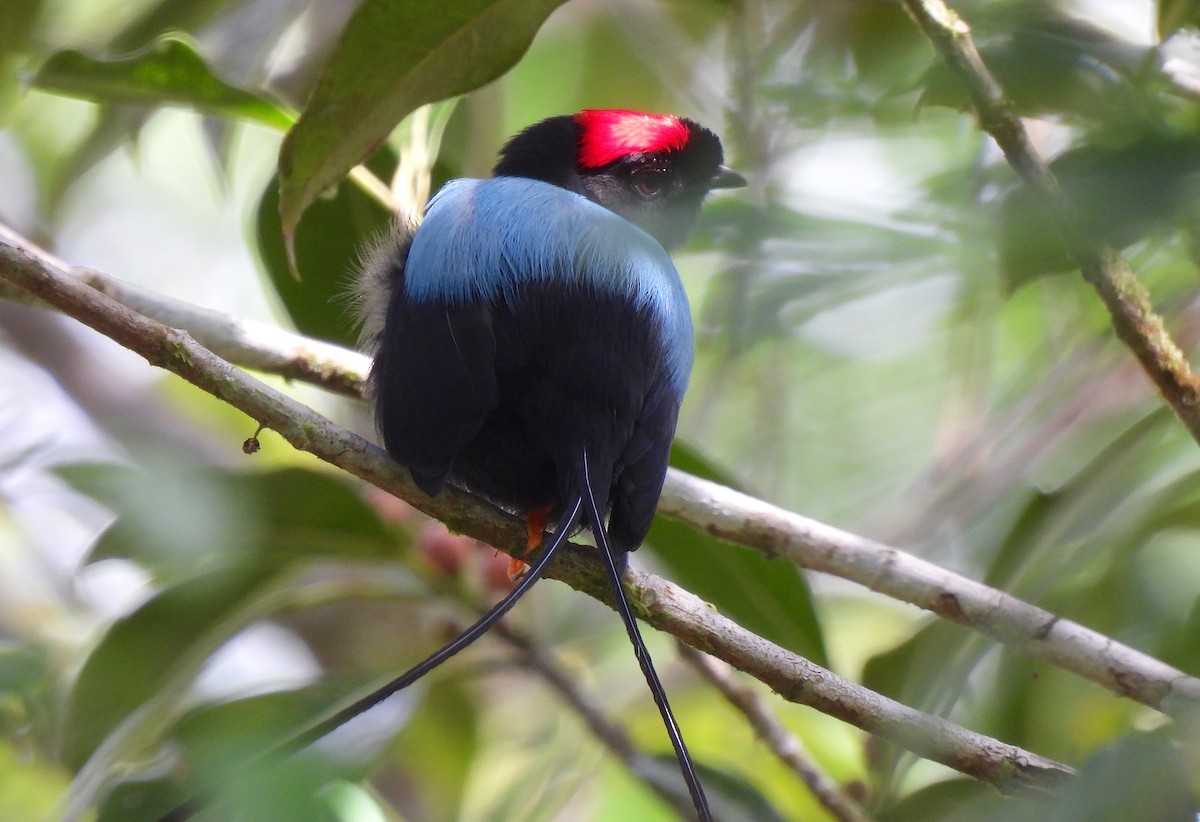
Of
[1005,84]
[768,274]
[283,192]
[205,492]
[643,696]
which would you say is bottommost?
[643,696]

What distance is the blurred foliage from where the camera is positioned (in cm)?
144

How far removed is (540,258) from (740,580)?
1032 mm

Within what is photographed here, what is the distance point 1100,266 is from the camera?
1613 mm

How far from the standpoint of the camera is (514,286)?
7.19ft

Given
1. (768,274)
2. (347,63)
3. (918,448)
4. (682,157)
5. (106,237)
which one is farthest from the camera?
(106,237)

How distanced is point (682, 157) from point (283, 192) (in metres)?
1.10

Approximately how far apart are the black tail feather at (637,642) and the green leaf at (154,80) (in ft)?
4.49

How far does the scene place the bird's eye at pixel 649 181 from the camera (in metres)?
2.98

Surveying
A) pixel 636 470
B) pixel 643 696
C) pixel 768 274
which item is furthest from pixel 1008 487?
pixel 768 274

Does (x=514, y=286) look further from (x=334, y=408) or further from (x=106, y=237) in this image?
(x=106, y=237)

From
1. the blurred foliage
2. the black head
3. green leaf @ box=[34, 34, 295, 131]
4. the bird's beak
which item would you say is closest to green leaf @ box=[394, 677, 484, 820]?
the blurred foliage

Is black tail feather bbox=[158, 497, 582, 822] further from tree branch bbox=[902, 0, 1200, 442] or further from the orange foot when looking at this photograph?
tree branch bbox=[902, 0, 1200, 442]

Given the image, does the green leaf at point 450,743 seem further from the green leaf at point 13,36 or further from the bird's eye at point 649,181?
the green leaf at point 13,36

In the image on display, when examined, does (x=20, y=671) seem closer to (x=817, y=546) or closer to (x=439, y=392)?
(x=439, y=392)
